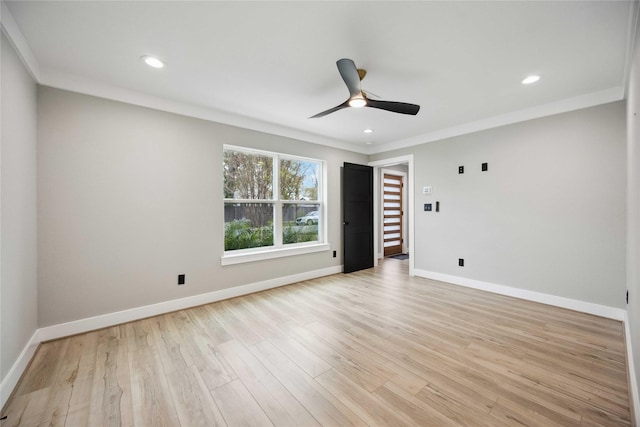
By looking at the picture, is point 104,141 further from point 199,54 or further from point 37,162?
point 199,54

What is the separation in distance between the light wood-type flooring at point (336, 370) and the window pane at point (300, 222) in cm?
150

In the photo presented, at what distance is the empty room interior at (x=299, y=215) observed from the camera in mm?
1682

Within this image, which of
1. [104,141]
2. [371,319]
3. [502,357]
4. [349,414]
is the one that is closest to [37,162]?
[104,141]

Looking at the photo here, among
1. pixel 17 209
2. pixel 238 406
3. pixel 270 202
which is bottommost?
pixel 238 406

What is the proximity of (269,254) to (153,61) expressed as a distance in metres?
2.72

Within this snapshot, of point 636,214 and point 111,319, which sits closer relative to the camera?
point 636,214

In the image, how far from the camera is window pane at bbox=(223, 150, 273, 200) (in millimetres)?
3680

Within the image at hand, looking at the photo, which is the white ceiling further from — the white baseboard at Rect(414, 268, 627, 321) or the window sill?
the white baseboard at Rect(414, 268, 627, 321)

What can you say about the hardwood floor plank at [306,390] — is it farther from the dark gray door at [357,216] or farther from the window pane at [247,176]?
the dark gray door at [357,216]

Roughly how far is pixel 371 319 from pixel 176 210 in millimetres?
2701

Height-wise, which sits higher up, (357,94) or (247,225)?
(357,94)

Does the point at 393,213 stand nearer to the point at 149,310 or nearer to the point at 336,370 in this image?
the point at 336,370

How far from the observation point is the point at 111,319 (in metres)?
2.69

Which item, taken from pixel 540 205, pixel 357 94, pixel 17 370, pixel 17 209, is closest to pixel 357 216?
pixel 540 205
